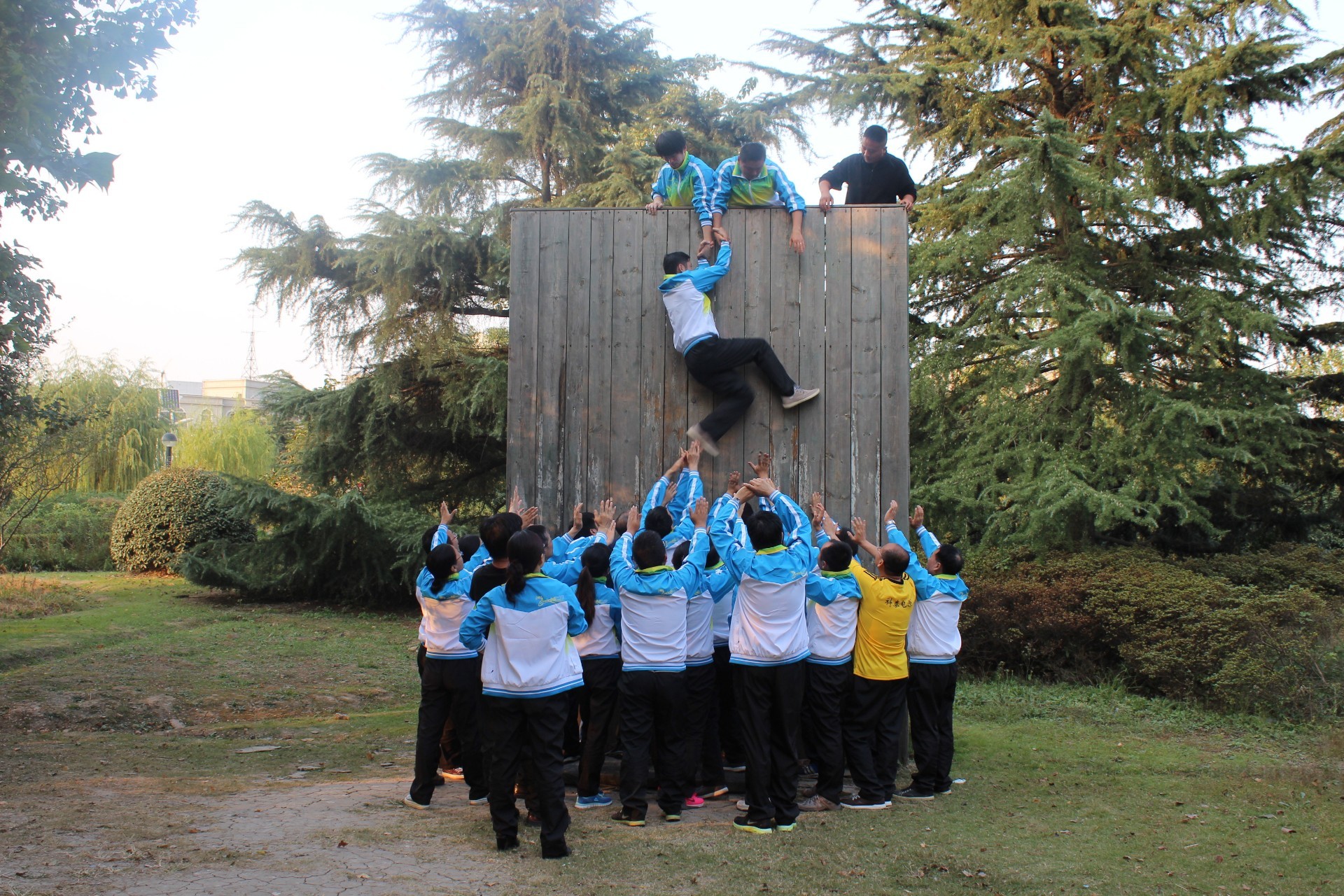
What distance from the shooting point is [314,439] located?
17344 millimetres

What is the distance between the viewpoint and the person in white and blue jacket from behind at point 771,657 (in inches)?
225

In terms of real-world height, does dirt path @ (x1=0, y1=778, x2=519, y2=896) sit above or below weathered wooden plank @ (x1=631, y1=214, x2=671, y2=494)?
below

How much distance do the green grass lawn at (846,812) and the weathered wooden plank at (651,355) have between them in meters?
2.63

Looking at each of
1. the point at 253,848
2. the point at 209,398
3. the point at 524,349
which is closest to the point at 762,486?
the point at 524,349

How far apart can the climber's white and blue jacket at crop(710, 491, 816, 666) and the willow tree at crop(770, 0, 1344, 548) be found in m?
6.69

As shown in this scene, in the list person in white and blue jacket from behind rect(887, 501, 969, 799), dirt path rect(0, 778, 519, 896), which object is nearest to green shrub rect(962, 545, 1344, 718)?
person in white and blue jacket from behind rect(887, 501, 969, 799)

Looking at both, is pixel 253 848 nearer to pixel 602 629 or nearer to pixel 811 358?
pixel 602 629

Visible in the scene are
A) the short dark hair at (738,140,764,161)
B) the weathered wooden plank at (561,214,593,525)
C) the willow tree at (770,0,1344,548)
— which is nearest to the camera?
the short dark hair at (738,140,764,161)

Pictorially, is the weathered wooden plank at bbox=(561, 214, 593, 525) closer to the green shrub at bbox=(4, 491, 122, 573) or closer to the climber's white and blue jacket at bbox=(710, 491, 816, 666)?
the climber's white and blue jacket at bbox=(710, 491, 816, 666)

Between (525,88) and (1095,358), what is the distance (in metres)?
11.6

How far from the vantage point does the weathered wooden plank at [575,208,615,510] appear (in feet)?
24.4

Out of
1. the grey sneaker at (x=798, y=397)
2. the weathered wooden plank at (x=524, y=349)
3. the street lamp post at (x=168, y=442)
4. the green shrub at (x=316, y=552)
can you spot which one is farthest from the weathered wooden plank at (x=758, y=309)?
the street lamp post at (x=168, y=442)

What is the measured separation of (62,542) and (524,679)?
20963 millimetres

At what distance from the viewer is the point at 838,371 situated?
7.35 meters
